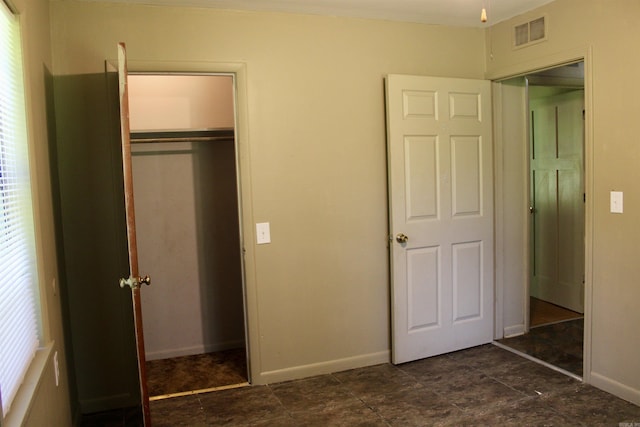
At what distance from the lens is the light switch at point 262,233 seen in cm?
328

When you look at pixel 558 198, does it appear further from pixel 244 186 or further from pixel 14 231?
pixel 14 231

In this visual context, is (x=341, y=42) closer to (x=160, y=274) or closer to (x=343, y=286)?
(x=343, y=286)

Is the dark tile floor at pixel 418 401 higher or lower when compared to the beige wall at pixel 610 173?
lower

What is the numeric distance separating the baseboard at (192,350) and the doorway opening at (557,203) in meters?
2.33

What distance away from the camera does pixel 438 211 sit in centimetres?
360

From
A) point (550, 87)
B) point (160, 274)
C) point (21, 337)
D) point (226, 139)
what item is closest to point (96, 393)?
point (160, 274)

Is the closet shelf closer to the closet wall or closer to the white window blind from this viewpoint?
the closet wall

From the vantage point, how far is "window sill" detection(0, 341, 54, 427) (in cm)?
161

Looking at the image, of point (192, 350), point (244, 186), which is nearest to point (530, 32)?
point (244, 186)

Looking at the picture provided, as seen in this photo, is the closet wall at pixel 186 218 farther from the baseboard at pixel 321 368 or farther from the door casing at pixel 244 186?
the baseboard at pixel 321 368

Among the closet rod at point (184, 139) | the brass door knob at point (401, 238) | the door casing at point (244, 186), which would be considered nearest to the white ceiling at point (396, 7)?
the door casing at point (244, 186)

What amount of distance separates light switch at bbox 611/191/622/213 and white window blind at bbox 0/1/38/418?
2957 millimetres

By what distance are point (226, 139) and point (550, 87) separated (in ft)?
9.40

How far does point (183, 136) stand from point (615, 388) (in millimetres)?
3226
